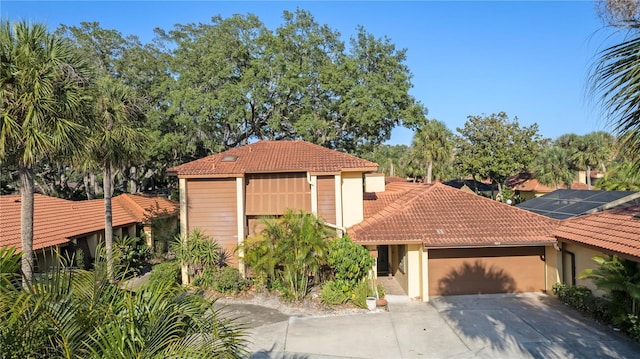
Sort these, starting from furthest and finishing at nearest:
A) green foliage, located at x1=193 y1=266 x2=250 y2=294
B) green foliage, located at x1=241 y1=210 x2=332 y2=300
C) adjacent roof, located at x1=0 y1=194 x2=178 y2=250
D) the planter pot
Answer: green foliage, located at x1=193 y1=266 x2=250 y2=294 < adjacent roof, located at x1=0 y1=194 x2=178 y2=250 < green foliage, located at x1=241 y1=210 x2=332 y2=300 < the planter pot

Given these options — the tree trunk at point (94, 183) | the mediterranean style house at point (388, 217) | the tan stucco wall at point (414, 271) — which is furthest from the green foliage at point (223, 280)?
the tree trunk at point (94, 183)

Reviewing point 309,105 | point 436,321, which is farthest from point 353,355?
point 309,105

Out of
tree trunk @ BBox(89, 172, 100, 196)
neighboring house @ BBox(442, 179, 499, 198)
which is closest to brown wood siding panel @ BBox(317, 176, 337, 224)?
tree trunk @ BBox(89, 172, 100, 196)

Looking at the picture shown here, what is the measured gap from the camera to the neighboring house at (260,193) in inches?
634

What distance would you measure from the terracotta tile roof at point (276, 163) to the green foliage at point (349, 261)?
347cm

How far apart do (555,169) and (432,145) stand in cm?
1143

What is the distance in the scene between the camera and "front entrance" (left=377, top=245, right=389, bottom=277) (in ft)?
58.7

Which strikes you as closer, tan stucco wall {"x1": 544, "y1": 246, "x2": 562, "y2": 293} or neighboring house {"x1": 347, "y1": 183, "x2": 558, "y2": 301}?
neighboring house {"x1": 347, "y1": 183, "x2": 558, "y2": 301}

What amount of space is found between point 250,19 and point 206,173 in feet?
56.5

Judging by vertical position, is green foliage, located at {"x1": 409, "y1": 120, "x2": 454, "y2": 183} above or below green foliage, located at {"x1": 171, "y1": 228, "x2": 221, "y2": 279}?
above

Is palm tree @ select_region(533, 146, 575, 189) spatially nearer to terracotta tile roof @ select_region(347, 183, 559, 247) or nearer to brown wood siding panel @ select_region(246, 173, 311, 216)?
terracotta tile roof @ select_region(347, 183, 559, 247)

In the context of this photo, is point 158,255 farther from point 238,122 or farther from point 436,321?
point 436,321

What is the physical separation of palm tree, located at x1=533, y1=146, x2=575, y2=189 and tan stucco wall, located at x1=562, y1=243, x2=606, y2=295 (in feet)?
82.8

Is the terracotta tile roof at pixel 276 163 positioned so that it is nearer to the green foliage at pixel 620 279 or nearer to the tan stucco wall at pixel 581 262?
the tan stucco wall at pixel 581 262
